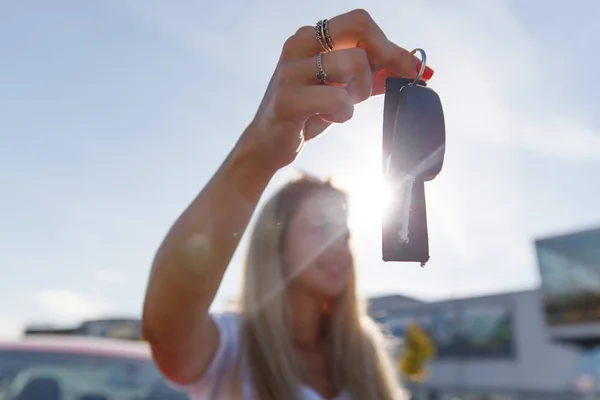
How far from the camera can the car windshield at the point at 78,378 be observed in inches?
114

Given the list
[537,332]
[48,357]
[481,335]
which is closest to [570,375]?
[537,332]

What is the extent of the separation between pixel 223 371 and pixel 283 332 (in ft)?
0.87

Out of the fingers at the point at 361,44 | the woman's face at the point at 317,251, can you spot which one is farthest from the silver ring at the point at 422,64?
the woman's face at the point at 317,251

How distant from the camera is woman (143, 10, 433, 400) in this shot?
3.66ft

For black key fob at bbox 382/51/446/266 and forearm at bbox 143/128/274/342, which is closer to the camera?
black key fob at bbox 382/51/446/266

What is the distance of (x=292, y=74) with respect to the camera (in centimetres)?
112

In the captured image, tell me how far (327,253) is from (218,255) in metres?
0.78

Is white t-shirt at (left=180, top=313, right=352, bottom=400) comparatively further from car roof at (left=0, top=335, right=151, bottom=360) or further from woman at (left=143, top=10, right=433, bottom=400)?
car roof at (left=0, top=335, right=151, bottom=360)

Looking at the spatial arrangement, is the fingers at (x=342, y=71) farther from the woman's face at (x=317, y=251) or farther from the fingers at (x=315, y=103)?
the woman's face at (x=317, y=251)

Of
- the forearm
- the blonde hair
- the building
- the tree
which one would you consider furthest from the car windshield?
the building

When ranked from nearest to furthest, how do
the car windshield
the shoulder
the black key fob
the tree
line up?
the black key fob → the shoulder → the car windshield → the tree

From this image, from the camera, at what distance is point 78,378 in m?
3.02

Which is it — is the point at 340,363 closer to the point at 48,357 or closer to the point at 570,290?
the point at 48,357

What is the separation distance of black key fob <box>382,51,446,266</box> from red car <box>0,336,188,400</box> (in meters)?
2.21
